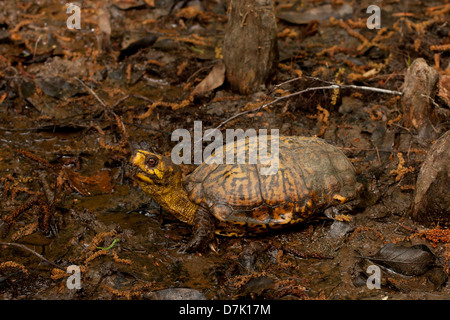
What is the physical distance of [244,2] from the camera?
19.6 ft

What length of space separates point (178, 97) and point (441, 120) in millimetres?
3522

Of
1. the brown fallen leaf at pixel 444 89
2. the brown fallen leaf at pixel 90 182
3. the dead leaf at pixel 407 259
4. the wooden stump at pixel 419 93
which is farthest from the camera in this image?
the brown fallen leaf at pixel 444 89

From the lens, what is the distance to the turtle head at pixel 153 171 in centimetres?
427

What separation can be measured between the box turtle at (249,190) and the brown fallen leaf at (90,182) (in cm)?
88

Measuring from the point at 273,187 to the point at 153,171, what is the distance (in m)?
1.17

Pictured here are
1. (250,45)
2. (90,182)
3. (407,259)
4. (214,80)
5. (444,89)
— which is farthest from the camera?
(214,80)

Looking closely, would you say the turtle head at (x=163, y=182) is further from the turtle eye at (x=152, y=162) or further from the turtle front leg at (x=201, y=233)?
the turtle front leg at (x=201, y=233)

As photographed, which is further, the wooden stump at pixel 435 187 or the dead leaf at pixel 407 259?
the wooden stump at pixel 435 187

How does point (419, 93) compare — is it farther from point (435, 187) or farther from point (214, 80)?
point (214, 80)

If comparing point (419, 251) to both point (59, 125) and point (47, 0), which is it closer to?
point (59, 125)

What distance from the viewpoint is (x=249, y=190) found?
14.2 feet

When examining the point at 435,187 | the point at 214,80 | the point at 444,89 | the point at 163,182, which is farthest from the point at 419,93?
the point at 163,182

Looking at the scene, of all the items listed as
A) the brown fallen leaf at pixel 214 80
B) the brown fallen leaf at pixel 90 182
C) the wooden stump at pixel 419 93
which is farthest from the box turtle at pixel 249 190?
the brown fallen leaf at pixel 214 80
